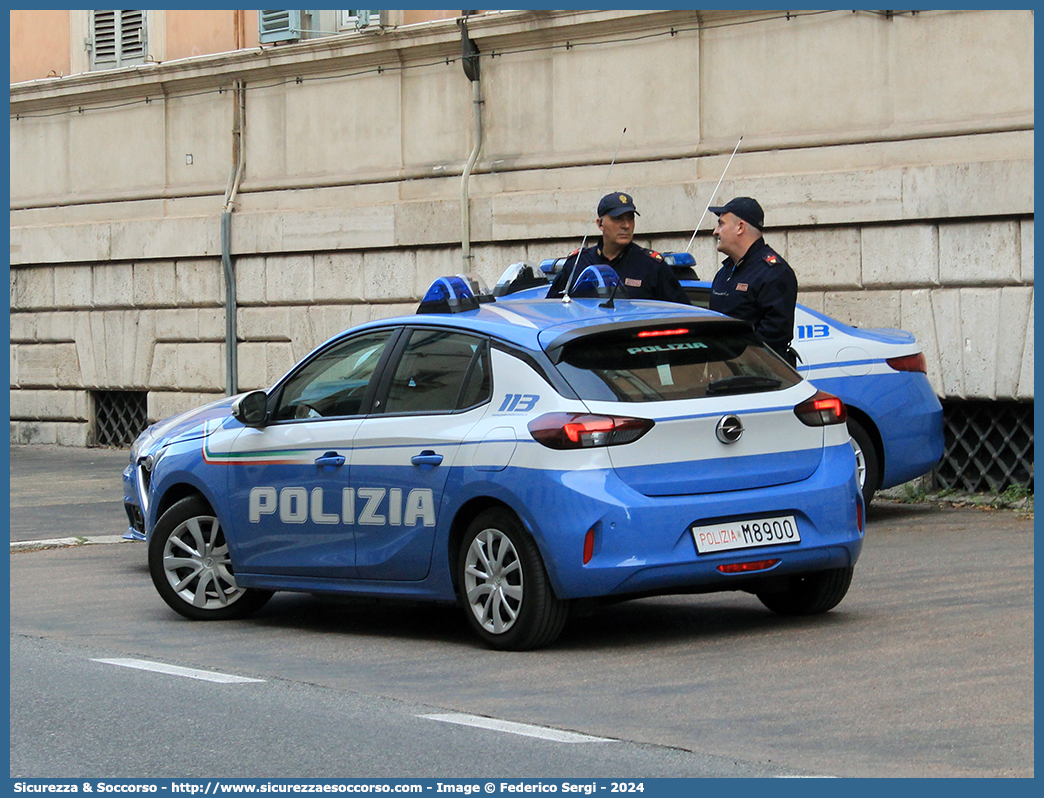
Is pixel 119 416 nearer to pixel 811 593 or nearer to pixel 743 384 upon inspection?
pixel 811 593

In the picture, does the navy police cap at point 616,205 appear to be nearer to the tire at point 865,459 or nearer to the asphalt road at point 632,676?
the asphalt road at point 632,676

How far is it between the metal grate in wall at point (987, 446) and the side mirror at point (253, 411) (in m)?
6.68

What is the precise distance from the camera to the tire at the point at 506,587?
770 centimetres

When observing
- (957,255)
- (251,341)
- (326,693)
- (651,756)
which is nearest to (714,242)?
(957,255)

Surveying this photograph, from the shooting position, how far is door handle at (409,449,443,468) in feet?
26.6

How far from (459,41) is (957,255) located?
6002 mm

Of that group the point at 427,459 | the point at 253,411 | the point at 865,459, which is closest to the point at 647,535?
the point at 427,459

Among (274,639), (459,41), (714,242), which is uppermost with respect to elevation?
(459,41)

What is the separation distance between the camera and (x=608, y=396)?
7742 mm

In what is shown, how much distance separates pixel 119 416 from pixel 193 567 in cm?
1304

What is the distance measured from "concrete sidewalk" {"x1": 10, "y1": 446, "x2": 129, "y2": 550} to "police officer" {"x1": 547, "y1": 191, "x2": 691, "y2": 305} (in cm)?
474

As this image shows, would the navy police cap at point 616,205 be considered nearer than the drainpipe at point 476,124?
Yes

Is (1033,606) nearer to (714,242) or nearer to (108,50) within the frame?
(714,242)

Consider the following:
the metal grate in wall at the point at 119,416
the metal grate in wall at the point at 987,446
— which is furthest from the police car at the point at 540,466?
the metal grate in wall at the point at 119,416
